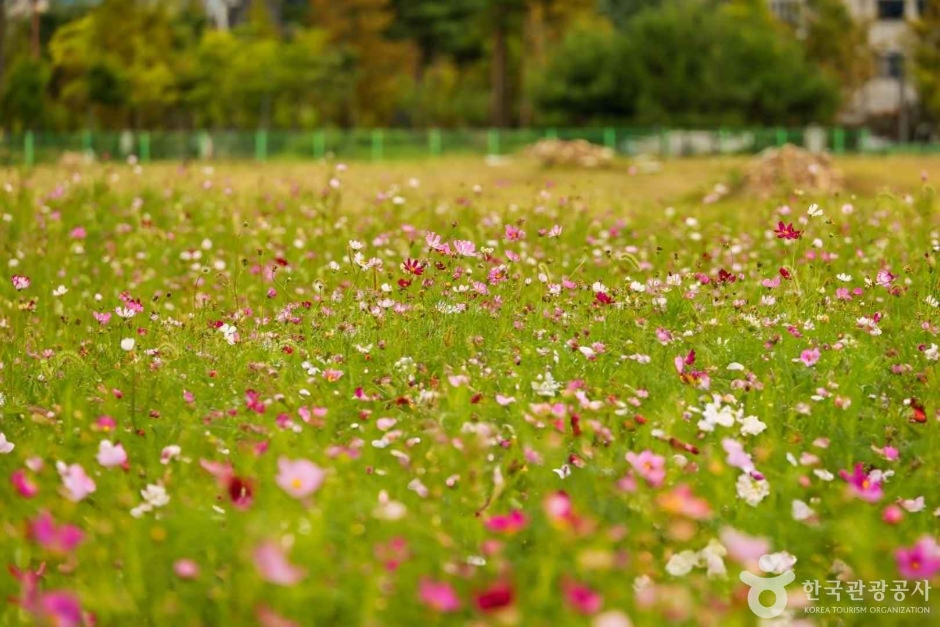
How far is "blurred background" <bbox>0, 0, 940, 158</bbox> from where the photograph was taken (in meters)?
39.2

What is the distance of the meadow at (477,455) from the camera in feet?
8.72

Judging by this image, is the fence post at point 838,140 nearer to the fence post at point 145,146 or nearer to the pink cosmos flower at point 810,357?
the fence post at point 145,146

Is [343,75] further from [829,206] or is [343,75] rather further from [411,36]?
[829,206]

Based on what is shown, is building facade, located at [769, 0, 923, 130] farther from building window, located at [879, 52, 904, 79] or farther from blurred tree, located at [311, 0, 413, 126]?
blurred tree, located at [311, 0, 413, 126]

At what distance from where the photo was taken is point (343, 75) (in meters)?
50.5

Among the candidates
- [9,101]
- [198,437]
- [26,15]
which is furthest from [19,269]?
[26,15]

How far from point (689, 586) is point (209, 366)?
2429 millimetres

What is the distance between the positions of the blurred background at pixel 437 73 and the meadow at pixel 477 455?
30.3m

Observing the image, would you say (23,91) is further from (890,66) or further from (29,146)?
(890,66)

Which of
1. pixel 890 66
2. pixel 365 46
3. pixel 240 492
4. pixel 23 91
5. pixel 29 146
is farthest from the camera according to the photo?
pixel 890 66

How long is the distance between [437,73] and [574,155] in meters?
30.4

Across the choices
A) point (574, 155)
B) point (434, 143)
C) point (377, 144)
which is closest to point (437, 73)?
point (434, 143)

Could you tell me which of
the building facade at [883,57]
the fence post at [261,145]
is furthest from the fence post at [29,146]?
Answer: the building facade at [883,57]

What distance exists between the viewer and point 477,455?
3312 mm
